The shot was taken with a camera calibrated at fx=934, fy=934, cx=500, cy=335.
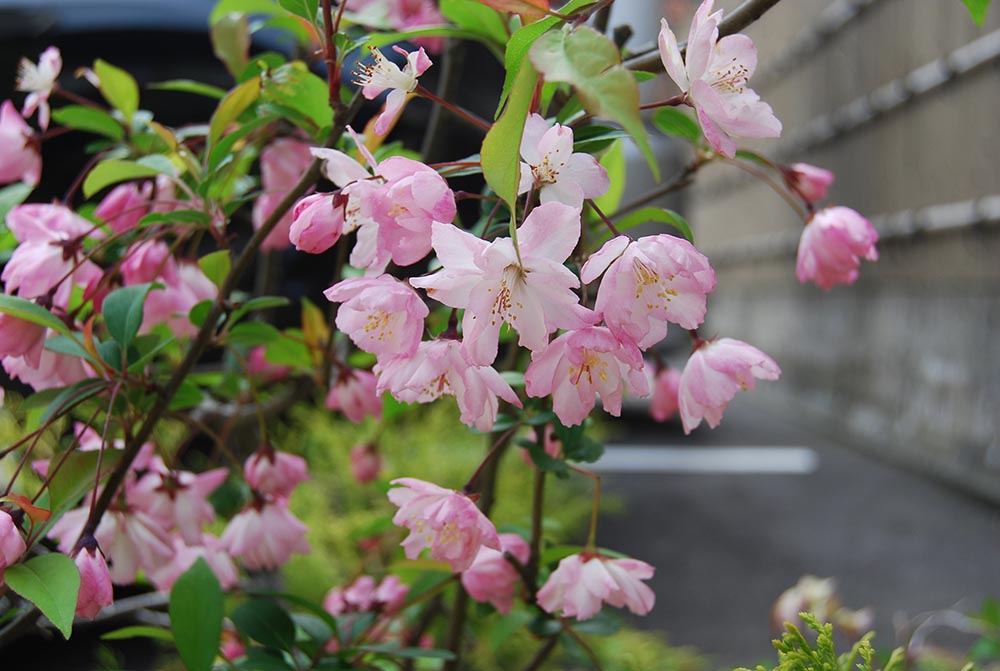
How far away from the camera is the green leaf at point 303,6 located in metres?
0.57

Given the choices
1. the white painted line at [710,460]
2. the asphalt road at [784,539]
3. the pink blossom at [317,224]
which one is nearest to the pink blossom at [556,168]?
the pink blossom at [317,224]

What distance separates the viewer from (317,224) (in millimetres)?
479

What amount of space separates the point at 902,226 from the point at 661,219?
3.66 m

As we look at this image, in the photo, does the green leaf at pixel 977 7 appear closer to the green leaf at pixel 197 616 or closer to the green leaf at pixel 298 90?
the green leaf at pixel 298 90

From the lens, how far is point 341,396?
76 cm

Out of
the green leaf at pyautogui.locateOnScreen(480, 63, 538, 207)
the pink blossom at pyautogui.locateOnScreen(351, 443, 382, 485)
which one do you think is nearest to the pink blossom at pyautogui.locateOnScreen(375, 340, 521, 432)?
the green leaf at pyautogui.locateOnScreen(480, 63, 538, 207)

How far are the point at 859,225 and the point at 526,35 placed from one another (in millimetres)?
367

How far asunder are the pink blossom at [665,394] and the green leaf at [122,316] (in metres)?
0.43

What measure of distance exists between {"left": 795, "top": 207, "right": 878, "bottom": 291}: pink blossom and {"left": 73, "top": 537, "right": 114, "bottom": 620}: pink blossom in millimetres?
500

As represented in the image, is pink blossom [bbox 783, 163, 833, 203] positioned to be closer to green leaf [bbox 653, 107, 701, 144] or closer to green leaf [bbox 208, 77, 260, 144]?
green leaf [bbox 653, 107, 701, 144]

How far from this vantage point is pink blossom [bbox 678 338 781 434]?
A: 1.80ft

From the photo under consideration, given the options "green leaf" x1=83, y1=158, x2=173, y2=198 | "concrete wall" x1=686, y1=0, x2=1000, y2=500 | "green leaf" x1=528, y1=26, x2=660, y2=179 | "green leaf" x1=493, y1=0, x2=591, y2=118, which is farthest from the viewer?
"concrete wall" x1=686, y1=0, x2=1000, y2=500

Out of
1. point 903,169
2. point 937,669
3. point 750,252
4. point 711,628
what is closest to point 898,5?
point 903,169

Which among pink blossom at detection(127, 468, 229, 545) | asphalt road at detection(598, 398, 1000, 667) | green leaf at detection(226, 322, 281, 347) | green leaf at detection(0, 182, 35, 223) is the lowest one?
asphalt road at detection(598, 398, 1000, 667)
